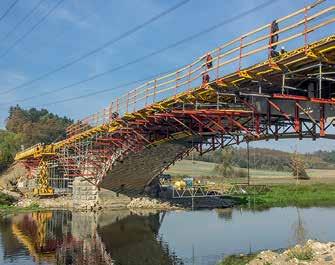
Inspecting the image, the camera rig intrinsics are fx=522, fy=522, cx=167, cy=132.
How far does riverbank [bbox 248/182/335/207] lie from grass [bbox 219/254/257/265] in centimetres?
3183

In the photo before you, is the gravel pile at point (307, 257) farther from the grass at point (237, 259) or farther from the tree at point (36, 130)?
the tree at point (36, 130)

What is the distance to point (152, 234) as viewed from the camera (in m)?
39.7

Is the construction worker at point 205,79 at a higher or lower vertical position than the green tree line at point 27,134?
lower

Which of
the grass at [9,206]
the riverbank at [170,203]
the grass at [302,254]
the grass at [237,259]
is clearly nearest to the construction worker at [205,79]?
the grass at [237,259]

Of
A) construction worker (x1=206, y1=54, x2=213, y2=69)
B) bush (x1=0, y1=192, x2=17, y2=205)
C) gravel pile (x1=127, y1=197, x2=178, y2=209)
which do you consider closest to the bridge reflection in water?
gravel pile (x1=127, y1=197, x2=178, y2=209)

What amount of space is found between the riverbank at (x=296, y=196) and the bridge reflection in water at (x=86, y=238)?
1742 cm

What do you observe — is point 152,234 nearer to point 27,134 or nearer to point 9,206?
point 9,206

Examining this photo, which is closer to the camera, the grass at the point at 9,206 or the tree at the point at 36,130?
the grass at the point at 9,206

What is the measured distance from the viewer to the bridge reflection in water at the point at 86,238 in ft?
98.7

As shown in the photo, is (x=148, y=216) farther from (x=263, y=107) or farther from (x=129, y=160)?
(x=263, y=107)

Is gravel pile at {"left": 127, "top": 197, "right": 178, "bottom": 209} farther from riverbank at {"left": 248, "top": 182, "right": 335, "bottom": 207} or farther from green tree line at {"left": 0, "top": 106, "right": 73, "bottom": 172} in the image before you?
green tree line at {"left": 0, "top": 106, "right": 73, "bottom": 172}

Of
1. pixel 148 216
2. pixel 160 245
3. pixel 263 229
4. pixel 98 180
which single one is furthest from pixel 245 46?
pixel 98 180

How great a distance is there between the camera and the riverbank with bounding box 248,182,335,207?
6297cm

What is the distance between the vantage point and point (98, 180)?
2186 inches
